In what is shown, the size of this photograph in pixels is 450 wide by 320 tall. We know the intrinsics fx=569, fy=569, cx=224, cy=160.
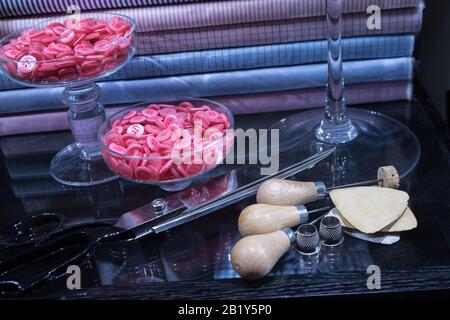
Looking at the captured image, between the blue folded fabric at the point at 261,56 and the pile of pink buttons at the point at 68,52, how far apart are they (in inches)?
2.5

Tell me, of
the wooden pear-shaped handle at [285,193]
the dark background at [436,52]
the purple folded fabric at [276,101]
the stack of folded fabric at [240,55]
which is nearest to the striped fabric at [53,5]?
the stack of folded fabric at [240,55]

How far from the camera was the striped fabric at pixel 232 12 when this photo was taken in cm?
53

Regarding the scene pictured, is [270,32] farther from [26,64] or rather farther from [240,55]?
[26,64]

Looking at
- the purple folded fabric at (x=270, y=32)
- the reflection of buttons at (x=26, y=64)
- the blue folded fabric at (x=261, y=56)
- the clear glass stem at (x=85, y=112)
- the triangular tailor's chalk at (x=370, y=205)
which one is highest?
the reflection of buttons at (x=26, y=64)

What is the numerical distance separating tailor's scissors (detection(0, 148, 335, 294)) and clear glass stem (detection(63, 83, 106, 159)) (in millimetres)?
102

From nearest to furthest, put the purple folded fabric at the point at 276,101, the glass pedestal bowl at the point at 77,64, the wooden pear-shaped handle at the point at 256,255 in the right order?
the wooden pear-shaped handle at the point at 256,255 → the glass pedestal bowl at the point at 77,64 → the purple folded fabric at the point at 276,101

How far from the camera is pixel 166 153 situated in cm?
44

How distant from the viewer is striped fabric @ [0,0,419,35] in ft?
1.73

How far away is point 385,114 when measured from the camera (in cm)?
57

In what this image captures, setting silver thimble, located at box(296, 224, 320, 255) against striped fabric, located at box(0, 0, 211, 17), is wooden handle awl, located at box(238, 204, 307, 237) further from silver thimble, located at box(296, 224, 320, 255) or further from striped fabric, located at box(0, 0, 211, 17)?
striped fabric, located at box(0, 0, 211, 17)

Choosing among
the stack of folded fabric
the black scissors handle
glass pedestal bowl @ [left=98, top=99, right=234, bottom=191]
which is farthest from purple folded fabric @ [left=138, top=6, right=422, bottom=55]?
the black scissors handle

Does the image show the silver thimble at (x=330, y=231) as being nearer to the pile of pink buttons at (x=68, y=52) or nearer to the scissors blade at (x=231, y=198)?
the scissors blade at (x=231, y=198)

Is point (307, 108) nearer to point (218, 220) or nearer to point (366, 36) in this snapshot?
point (366, 36)
